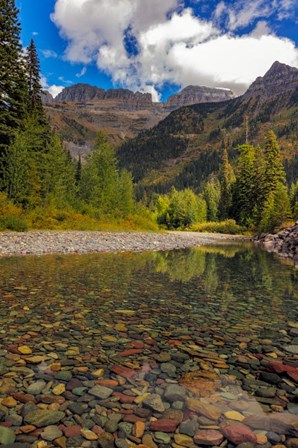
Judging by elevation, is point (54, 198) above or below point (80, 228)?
above

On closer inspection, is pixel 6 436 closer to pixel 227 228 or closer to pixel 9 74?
pixel 9 74

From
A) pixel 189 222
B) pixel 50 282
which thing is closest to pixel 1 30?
pixel 50 282

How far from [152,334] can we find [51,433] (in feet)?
10.6

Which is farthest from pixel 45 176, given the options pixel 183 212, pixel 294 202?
pixel 183 212

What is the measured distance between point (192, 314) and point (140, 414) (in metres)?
4.30

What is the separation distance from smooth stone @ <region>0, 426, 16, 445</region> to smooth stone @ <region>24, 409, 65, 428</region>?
0.21 metres

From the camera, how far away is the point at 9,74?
34688 mm

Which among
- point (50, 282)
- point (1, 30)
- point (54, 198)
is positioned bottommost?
point (50, 282)

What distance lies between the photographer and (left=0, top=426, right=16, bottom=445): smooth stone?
3.18 meters

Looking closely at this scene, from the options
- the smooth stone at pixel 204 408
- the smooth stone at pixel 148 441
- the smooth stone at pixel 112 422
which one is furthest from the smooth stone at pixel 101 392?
the smooth stone at pixel 204 408

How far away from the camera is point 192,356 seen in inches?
212

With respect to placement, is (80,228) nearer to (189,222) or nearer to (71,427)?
(71,427)

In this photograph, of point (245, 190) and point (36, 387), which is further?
point (245, 190)

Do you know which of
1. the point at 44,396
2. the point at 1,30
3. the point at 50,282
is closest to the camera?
the point at 44,396
